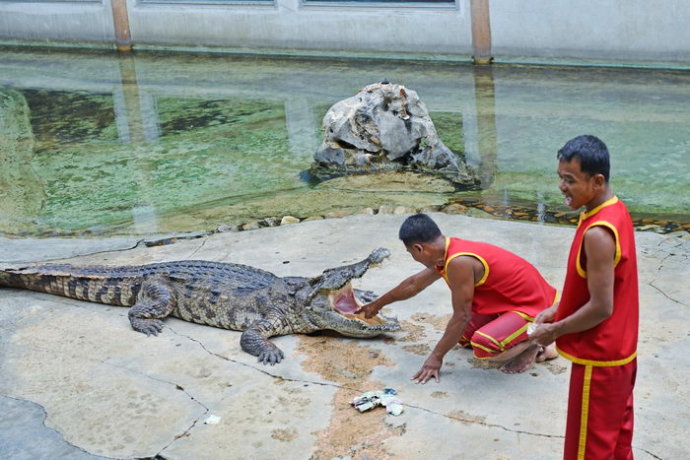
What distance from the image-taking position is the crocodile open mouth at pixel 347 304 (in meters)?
4.68

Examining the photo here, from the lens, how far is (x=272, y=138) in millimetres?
9703

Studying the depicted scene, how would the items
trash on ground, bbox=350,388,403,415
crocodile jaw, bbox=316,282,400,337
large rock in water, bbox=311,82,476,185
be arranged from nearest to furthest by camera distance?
trash on ground, bbox=350,388,403,415 < crocodile jaw, bbox=316,282,400,337 < large rock in water, bbox=311,82,476,185

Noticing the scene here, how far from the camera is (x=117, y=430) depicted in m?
3.90

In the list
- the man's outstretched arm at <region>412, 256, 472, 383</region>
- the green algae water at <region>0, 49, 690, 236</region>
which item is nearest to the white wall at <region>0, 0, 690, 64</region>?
the green algae water at <region>0, 49, 690, 236</region>

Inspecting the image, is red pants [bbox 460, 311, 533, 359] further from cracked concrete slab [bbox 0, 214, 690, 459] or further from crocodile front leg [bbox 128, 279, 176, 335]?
crocodile front leg [bbox 128, 279, 176, 335]

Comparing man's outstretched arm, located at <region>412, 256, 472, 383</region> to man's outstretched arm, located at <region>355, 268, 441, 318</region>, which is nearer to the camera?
man's outstretched arm, located at <region>412, 256, 472, 383</region>

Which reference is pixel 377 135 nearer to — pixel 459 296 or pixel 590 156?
pixel 459 296

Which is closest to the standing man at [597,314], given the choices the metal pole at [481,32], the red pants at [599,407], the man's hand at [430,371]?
the red pants at [599,407]

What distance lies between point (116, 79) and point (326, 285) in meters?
9.51

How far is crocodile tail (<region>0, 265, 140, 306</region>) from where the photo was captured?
538 centimetres

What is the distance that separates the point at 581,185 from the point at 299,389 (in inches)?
73.3

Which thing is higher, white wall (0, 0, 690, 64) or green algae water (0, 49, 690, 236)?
white wall (0, 0, 690, 64)

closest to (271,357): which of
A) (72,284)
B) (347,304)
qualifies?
(347,304)

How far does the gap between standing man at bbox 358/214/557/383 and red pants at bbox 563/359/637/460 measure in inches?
41.3
